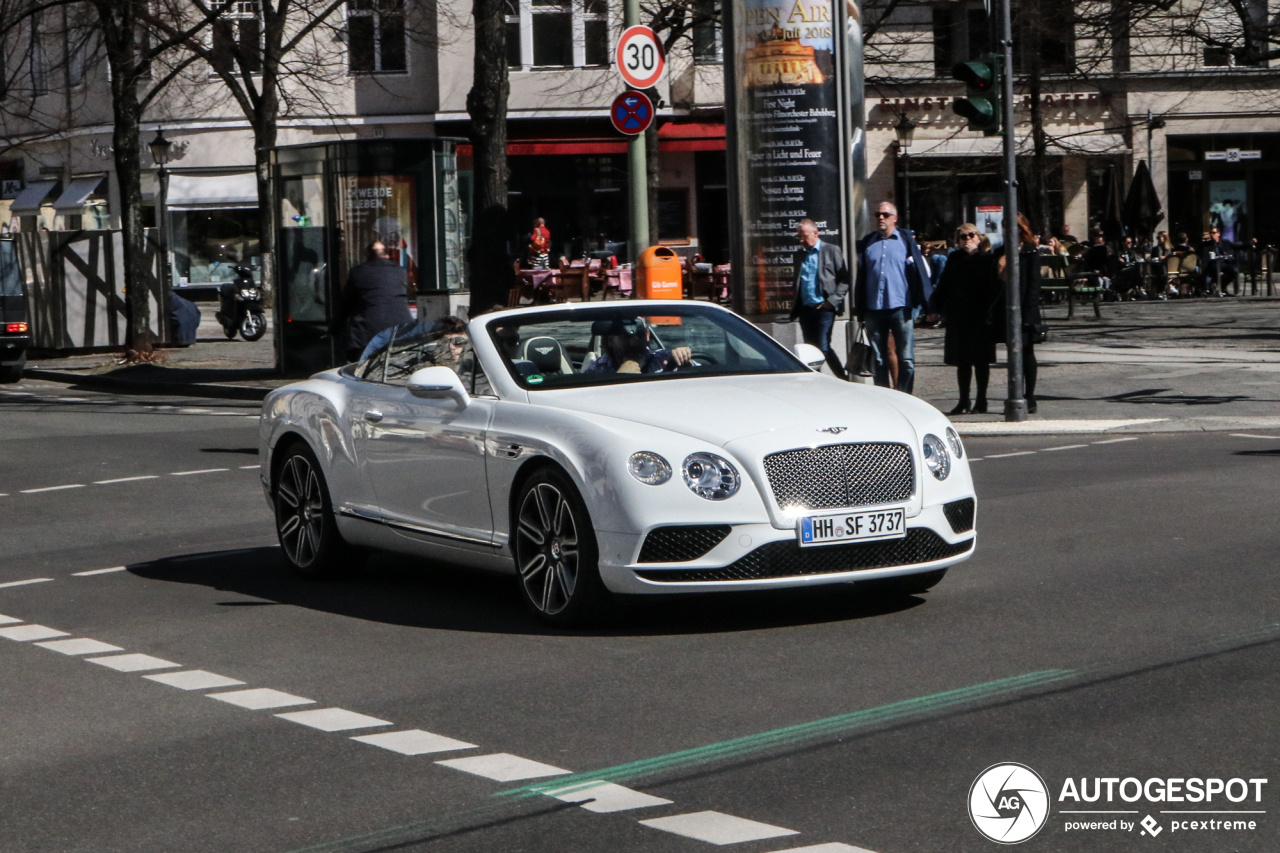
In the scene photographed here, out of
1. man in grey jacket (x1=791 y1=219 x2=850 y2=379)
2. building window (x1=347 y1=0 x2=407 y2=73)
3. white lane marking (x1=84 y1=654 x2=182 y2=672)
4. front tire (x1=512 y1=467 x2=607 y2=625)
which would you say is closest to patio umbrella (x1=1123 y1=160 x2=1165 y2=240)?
building window (x1=347 y1=0 x2=407 y2=73)

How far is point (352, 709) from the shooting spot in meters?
6.77

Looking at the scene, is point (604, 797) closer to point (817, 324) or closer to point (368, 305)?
point (368, 305)

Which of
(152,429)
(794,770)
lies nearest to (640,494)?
(794,770)

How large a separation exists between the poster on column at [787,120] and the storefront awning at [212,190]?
99.3 ft

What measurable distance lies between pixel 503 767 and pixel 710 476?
7.40ft

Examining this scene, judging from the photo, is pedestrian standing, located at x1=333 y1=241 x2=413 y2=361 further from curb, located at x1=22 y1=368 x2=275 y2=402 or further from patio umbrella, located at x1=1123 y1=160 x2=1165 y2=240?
patio umbrella, located at x1=1123 y1=160 x2=1165 y2=240

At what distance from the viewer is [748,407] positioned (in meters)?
8.14

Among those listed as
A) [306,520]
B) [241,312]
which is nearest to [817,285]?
[306,520]

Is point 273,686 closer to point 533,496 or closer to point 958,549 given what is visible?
point 533,496

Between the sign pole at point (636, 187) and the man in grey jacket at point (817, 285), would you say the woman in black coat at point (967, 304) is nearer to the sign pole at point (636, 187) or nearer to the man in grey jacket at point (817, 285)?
the man in grey jacket at point (817, 285)

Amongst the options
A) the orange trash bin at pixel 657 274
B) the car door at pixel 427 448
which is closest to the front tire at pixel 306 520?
the car door at pixel 427 448

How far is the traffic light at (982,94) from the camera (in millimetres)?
17281

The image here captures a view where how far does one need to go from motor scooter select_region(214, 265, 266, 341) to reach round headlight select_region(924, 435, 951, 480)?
27.8 m

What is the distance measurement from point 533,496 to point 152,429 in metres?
12.4
